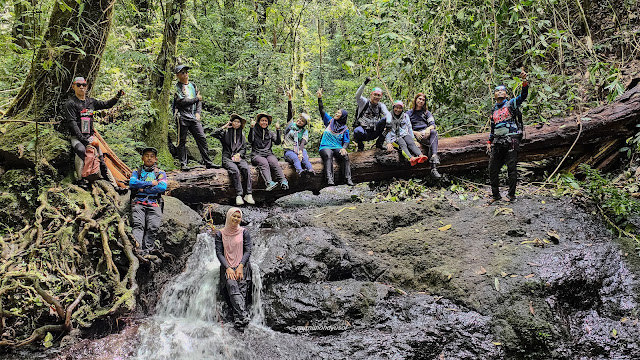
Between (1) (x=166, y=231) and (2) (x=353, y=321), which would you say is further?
(1) (x=166, y=231)

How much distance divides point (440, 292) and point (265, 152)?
4.43 metres

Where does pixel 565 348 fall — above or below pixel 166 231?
below

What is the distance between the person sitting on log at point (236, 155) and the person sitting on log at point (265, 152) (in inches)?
9.3

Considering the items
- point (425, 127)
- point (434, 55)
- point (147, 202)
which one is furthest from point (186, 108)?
point (434, 55)

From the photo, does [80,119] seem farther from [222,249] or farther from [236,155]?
[222,249]

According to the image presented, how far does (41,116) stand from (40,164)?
2.58 ft

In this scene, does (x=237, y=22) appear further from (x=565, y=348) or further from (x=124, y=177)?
(x=565, y=348)

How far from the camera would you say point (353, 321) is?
16.7 ft

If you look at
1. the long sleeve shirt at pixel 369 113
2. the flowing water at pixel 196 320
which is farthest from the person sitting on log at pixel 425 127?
the flowing water at pixel 196 320

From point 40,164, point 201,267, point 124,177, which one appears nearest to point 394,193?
point 201,267

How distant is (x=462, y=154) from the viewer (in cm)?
869

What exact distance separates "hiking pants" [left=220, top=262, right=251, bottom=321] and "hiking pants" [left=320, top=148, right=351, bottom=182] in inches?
127

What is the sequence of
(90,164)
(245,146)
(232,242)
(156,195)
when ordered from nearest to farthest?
(232,242) → (156,195) → (90,164) → (245,146)

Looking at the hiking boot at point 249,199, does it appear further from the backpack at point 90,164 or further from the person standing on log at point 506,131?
the person standing on log at point 506,131
